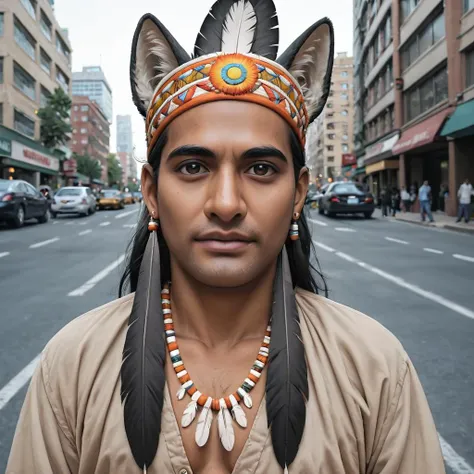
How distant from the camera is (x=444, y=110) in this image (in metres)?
24.1

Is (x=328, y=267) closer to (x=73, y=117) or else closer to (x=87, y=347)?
(x=87, y=347)

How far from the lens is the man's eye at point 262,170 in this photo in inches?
57.4

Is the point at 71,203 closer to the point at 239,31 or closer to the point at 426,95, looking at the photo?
the point at 426,95

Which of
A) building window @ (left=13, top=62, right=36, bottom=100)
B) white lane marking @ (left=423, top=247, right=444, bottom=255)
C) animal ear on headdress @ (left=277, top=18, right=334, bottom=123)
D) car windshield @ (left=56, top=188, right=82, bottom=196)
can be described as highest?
building window @ (left=13, top=62, right=36, bottom=100)

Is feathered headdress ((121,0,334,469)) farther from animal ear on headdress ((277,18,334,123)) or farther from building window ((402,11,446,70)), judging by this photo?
building window ((402,11,446,70))

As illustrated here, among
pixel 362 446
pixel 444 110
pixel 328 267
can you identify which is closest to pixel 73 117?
pixel 444 110

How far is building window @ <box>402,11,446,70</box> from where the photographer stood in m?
25.7

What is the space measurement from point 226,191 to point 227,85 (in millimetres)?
318

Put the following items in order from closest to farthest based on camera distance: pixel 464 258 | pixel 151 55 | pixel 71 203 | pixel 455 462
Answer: pixel 151 55 < pixel 455 462 < pixel 464 258 < pixel 71 203

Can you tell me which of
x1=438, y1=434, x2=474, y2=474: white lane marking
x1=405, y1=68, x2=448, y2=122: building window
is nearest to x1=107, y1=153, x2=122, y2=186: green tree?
x1=405, y1=68, x2=448, y2=122: building window

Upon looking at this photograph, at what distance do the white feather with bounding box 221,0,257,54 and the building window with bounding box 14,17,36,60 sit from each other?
44.1m

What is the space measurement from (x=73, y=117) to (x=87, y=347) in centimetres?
11313

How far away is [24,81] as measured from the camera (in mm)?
41969

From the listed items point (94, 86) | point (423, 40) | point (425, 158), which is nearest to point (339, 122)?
point (425, 158)
